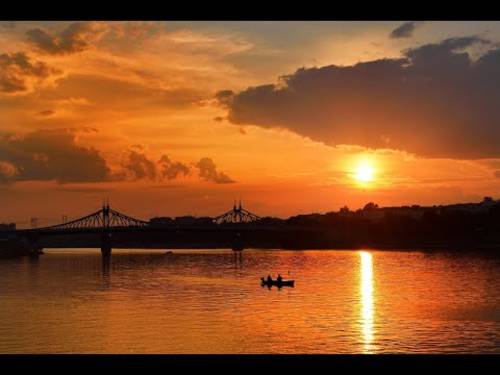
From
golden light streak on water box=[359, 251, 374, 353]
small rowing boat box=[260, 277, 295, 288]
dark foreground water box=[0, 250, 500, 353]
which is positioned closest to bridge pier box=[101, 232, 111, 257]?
dark foreground water box=[0, 250, 500, 353]

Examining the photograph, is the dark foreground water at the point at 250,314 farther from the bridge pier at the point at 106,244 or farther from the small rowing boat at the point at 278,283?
the bridge pier at the point at 106,244

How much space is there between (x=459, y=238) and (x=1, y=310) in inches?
4107

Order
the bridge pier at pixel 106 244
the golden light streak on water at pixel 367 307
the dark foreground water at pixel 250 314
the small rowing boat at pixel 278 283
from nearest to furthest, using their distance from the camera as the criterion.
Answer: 1. the dark foreground water at pixel 250 314
2. the golden light streak on water at pixel 367 307
3. the small rowing boat at pixel 278 283
4. the bridge pier at pixel 106 244

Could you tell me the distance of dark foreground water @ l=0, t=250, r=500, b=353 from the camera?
26.8 m

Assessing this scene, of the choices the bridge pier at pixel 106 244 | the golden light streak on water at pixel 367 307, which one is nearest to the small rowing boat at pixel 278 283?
the golden light streak on water at pixel 367 307

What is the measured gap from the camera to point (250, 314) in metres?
36.8

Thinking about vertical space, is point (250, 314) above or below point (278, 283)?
below

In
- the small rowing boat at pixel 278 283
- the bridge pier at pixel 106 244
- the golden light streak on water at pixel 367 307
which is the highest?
the bridge pier at pixel 106 244

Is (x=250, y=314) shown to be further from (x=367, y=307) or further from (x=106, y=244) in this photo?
(x=106, y=244)

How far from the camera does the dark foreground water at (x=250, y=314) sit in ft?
87.8

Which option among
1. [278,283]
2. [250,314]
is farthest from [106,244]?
[250,314]

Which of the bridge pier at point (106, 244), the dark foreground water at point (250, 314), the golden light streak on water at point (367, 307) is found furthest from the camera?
the bridge pier at point (106, 244)

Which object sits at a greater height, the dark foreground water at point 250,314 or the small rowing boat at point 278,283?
the small rowing boat at point 278,283

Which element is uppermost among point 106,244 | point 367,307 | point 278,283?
point 106,244
